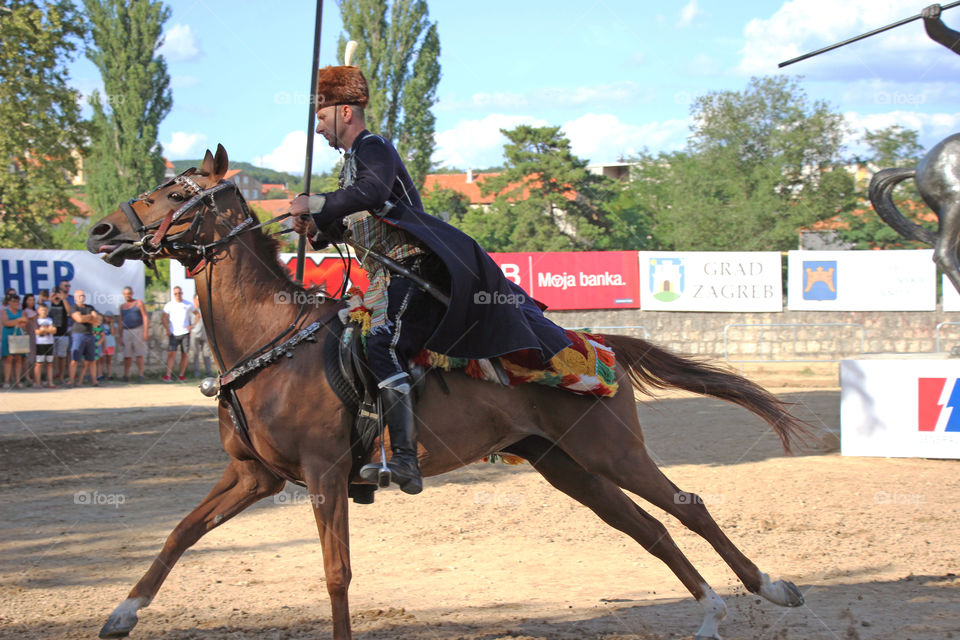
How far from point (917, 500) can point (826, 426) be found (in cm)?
394

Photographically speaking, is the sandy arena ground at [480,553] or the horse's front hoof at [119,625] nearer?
the horse's front hoof at [119,625]

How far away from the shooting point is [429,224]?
466cm

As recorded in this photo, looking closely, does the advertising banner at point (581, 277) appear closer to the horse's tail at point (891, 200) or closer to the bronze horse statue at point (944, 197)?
the horse's tail at point (891, 200)

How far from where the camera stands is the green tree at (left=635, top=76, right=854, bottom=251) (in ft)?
113

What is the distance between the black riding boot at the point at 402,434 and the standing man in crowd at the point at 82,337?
1418cm

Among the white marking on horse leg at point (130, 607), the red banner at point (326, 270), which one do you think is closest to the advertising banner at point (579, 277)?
the red banner at point (326, 270)

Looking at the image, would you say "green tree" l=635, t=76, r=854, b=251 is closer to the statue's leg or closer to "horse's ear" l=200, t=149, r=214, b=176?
the statue's leg

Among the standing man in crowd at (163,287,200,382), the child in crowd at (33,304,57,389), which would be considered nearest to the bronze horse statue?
the standing man in crowd at (163,287,200,382)

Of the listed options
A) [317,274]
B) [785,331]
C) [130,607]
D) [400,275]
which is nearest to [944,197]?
Answer: [400,275]

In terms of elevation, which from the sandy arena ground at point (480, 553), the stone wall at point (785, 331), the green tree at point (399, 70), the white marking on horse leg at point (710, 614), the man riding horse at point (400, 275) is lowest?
the sandy arena ground at point (480, 553)

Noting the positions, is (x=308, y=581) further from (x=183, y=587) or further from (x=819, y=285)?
(x=819, y=285)

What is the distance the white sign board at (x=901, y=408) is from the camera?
9727mm

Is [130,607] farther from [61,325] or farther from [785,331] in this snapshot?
[785,331]

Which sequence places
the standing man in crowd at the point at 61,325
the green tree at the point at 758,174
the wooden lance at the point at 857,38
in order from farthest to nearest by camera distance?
1. the green tree at the point at 758,174
2. the standing man in crowd at the point at 61,325
3. the wooden lance at the point at 857,38
